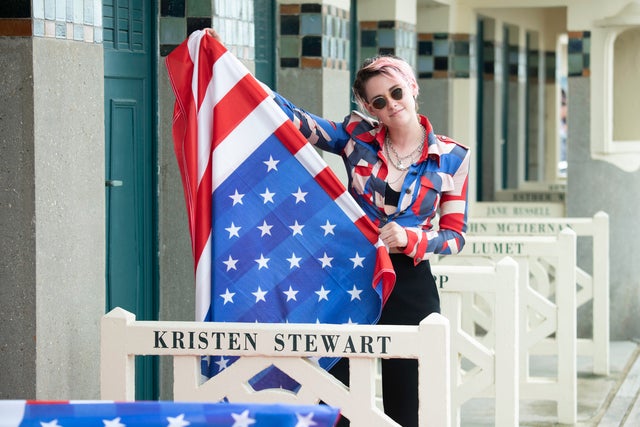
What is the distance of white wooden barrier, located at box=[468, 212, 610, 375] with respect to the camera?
1008cm

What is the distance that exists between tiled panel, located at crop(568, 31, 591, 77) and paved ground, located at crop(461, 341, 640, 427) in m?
2.48

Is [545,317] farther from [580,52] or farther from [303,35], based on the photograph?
[580,52]

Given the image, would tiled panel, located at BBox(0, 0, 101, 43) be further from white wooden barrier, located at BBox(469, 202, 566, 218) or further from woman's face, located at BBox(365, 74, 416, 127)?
white wooden barrier, located at BBox(469, 202, 566, 218)

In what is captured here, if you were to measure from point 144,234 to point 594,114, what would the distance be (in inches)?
246

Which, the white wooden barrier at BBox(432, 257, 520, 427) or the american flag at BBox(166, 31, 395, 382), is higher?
the american flag at BBox(166, 31, 395, 382)

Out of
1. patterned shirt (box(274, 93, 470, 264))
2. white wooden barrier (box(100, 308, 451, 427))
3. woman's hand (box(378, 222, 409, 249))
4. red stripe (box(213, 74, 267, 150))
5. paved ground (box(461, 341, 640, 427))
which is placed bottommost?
paved ground (box(461, 341, 640, 427))

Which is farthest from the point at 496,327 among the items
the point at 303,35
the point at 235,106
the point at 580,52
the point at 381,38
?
the point at 580,52

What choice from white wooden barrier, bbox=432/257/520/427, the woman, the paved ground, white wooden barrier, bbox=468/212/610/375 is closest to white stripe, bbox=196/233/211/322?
the woman

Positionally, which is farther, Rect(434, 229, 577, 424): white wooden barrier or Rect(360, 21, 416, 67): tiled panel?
Rect(360, 21, 416, 67): tiled panel

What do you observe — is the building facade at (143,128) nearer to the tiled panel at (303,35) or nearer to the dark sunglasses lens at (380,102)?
the tiled panel at (303,35)

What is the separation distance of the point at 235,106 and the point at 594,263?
581 cm

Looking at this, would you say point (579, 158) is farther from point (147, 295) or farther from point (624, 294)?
point (147, 295)

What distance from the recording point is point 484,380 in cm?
693

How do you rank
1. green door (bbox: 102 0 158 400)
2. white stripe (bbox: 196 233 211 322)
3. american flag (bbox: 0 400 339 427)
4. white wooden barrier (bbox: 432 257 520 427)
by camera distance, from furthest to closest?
white wooden barrier (bbox: 432 257 520 427)
green door (bbox: 102 0 158 400)
white stripe (bbox: 196 233 211 322)
american flag (bbox: 0 400 339 427)
